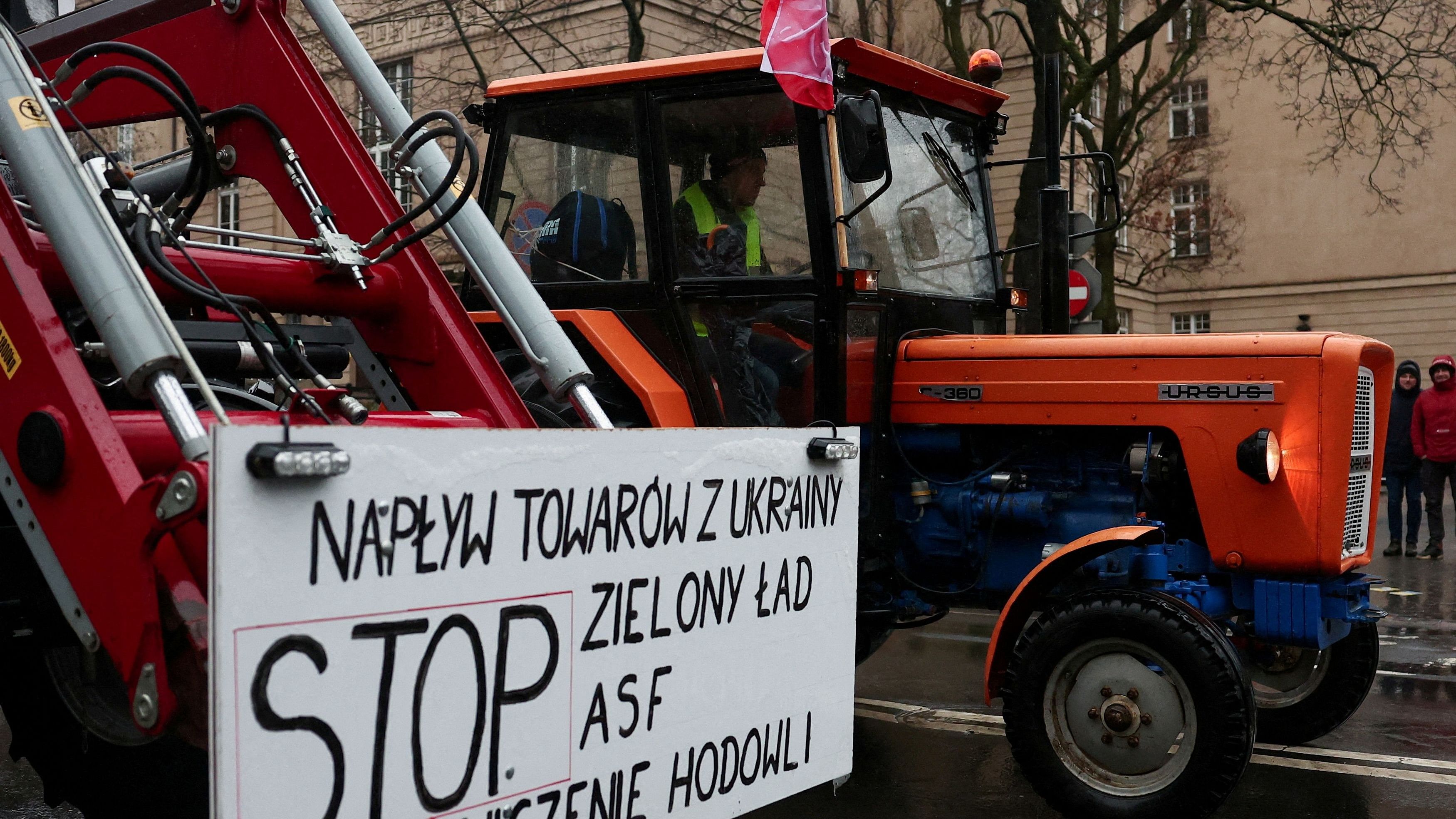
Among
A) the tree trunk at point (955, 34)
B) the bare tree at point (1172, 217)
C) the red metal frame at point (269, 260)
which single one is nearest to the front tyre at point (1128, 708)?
the red metal frame at point (269, 260)

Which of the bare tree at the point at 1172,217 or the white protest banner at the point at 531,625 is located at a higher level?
the bare tree at the point at 1172,217

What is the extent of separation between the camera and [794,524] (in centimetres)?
294

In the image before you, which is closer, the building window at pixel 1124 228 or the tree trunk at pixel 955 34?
the tree trunk at pixel 955 34

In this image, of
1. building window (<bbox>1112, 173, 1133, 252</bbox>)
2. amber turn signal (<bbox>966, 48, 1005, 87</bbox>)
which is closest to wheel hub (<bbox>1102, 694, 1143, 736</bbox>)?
amber turn signal (<bbox>966, 48, 1005, 87</bbox>)

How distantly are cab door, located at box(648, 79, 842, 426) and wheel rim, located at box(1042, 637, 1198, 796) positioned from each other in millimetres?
1250

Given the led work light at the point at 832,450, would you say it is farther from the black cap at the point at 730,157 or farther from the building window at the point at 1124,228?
the building window at the point at 1124,228

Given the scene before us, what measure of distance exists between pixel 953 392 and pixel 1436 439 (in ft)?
28.5

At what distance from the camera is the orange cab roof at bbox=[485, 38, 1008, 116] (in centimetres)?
488

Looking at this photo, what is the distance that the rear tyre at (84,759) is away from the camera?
2.82 metres

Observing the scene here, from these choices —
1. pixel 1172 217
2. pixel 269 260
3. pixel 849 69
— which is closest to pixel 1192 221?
pixel 1172 217

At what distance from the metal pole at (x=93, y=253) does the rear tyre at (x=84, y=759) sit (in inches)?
30.7

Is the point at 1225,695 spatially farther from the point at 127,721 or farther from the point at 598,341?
the point at 127,721

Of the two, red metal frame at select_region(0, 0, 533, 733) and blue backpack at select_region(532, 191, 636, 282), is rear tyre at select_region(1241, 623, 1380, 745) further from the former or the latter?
red metal frame at select_region(0, 0, 533, 733)

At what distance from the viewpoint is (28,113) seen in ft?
8.73
